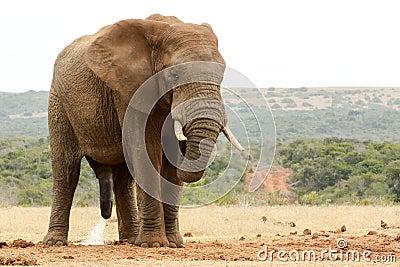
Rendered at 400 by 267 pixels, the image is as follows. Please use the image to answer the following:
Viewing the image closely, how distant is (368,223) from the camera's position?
15445 mm

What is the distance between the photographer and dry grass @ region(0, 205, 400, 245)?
1457 centimetres

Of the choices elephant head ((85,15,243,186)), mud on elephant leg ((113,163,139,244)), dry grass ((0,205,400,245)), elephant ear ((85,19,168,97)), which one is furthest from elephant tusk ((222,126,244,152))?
dry grass ((0,205,400,245))

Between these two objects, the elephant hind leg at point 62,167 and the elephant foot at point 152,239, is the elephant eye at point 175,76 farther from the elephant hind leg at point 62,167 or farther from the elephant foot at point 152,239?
the elephant hind leg at point 62,167

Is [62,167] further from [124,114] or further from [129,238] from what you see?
[124,114]

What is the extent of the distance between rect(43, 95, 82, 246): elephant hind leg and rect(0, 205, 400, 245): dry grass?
5.64 feet

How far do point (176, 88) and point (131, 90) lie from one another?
841 millimetres

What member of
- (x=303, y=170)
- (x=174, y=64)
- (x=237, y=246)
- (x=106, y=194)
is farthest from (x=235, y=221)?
(x=303, y=170)

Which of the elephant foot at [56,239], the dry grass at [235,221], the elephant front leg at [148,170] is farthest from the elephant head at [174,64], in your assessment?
the dry grass at [235,221]

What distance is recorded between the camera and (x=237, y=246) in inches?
419

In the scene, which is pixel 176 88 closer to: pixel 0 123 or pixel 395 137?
pixel 395 137

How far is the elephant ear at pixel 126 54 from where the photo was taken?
10375mm

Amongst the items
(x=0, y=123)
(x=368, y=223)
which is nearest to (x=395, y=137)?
(x=0, y=123)

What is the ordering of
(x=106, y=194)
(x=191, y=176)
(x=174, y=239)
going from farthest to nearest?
(x=106, y=194)
(x=174, y=239)
(x=191, y=176)

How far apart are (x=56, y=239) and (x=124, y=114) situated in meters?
2.14
